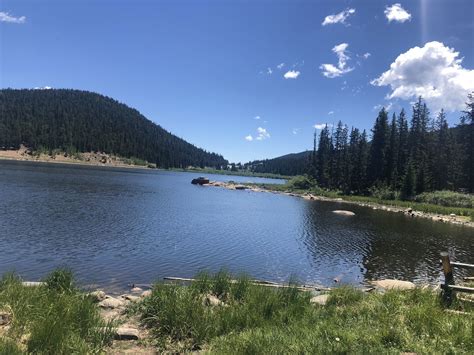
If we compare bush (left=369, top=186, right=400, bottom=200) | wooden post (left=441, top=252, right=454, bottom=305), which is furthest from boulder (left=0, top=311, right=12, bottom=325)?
bush (left=369, top=186, right=400, bottom=200)

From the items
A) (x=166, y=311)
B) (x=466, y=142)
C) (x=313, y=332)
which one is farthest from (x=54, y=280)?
(x=466, y=142)

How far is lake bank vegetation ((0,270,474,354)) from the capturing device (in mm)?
7598

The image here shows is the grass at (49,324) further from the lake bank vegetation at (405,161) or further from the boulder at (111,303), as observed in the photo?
the lake bank vegetation at (405,161)

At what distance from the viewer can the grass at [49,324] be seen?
23.5 feet

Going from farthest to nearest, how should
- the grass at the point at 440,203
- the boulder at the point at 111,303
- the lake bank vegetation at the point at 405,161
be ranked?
the lake bank vegetation at the point at 405,161, the grass at the point at 440,203, the boulder at the point at 111,303

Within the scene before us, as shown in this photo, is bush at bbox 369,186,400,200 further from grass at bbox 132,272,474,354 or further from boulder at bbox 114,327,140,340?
boulder at bbox 114,327,140,340

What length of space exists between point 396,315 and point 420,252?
2180 centimetres

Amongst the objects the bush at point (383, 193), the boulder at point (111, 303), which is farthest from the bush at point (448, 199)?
the boulder at point (111, 303)

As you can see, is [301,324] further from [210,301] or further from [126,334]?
[126,334]

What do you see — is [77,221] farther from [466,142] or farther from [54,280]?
[466,142]

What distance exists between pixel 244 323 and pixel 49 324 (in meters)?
Answer: 4.34

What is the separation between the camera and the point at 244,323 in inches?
370

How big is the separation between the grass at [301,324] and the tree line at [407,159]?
71790mm

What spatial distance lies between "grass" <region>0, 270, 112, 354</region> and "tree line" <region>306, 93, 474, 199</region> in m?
76.0
